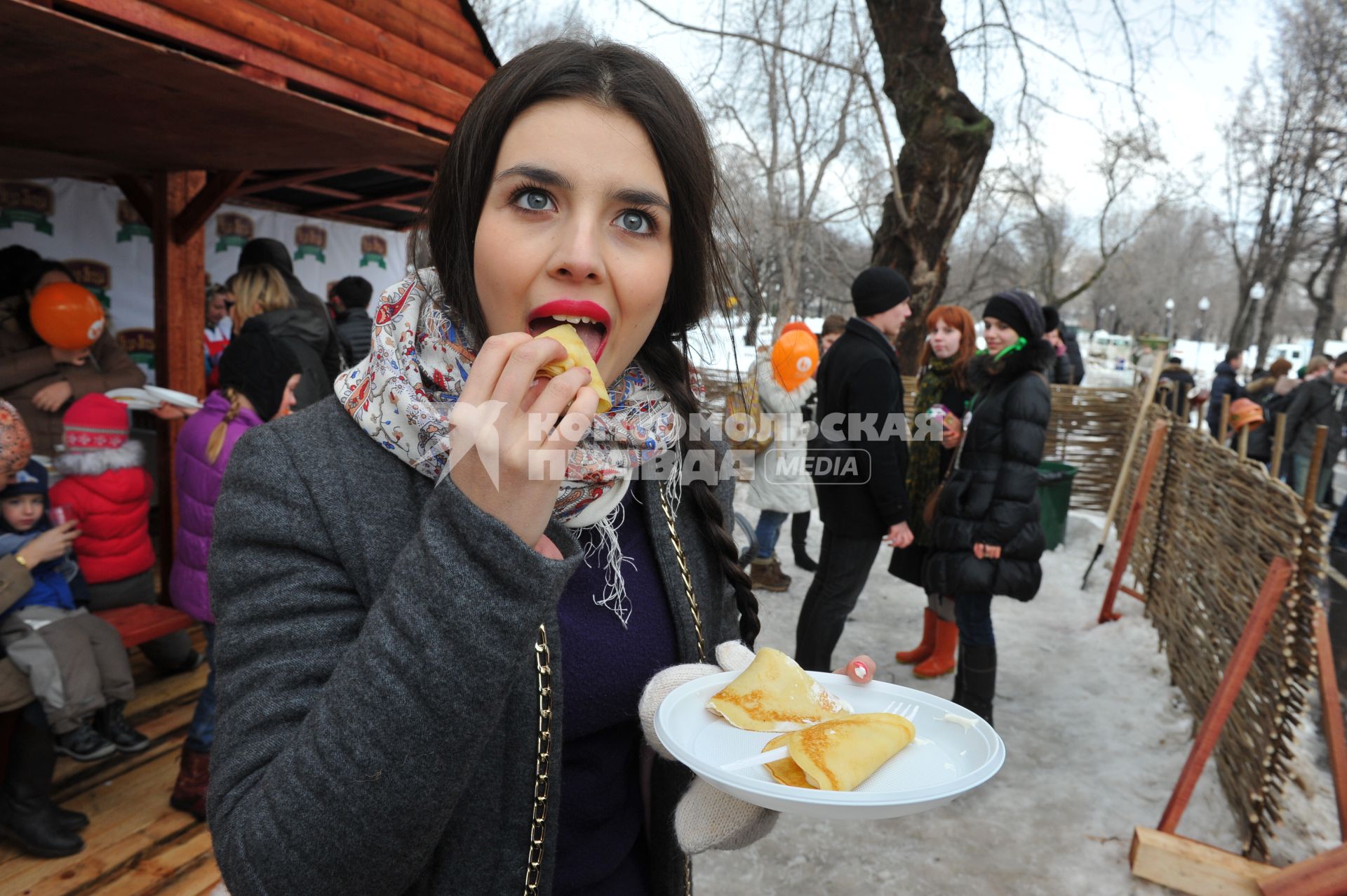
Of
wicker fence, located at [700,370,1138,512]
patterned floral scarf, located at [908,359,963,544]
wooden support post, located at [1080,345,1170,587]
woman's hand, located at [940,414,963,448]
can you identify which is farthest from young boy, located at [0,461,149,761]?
wicker fence, located at [700,370,1138,512]

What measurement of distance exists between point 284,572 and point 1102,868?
3928 mm

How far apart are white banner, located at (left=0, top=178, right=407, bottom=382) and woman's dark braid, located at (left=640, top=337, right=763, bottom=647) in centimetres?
486

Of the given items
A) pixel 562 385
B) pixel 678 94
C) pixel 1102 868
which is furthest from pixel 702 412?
pixel 1102 868

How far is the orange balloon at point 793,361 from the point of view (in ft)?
22.4

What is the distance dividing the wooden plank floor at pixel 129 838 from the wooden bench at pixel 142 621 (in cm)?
57

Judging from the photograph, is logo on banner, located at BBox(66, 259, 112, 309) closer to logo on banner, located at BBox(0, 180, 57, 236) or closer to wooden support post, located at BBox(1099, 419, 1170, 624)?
logo on banner, located at BBox(0, 180, 57, 236)

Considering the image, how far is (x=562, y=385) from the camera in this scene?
3.05 feet

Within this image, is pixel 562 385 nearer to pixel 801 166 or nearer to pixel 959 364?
pixel 959 364

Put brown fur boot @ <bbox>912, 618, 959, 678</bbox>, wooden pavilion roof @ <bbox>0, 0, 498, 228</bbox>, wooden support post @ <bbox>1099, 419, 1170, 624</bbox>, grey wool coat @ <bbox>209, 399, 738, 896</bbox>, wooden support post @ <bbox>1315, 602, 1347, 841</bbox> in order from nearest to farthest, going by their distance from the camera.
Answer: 1. grey wool coat @ <bbox>209, 399, 738, 896</bbox>
2. wooden pavilion roof @ <bbox>0, 0, 498, 228</bbox>
3. wooden support post @ <bbox>1315, 602, 1347, 841</bbox>
4. brown fur boot @ <bbox>912, 618, 959, 678</bbox>
5. wooden support post @ <bbox>1099, 419, 1170, 624</bbox>

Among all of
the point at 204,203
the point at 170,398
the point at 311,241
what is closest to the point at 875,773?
the point at 170,398

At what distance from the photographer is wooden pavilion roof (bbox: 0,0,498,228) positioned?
2.84m

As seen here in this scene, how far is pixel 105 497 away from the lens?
3.84 meters

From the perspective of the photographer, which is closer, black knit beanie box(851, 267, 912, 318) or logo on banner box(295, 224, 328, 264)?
black knit beanie box(851, 267, 912, 318)

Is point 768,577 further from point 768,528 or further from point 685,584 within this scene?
point 685,584
